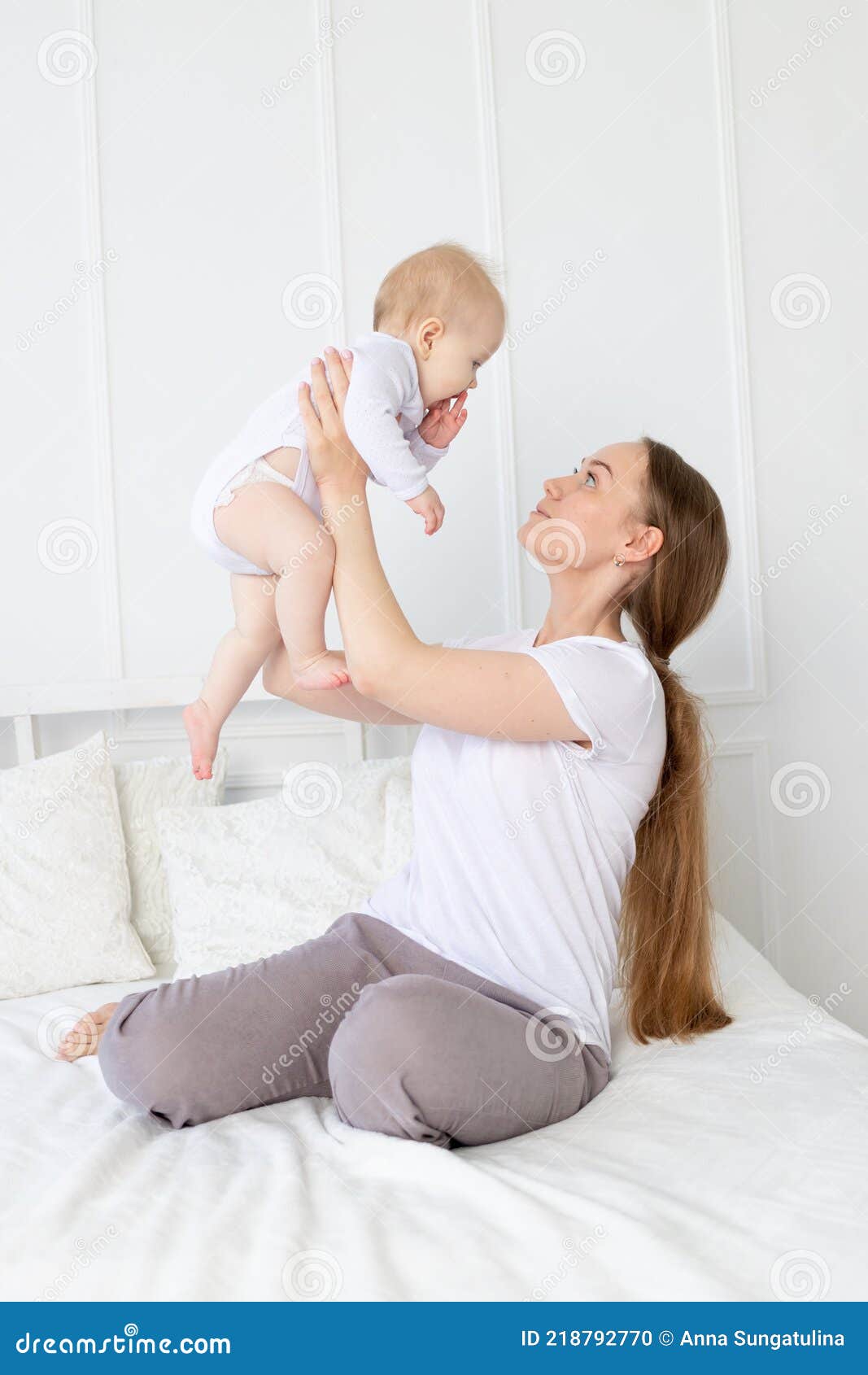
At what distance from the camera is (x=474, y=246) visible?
101 inches

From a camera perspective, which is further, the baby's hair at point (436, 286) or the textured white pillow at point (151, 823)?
the textured white pillow at point (151, 823)

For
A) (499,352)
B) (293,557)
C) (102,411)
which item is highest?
(499,352)

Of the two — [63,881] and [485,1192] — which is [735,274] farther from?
[485,1192]

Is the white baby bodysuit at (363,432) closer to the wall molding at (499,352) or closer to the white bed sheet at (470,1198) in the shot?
the white bed sheet at (470,1198)

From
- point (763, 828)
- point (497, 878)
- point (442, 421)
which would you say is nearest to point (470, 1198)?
point (497, 878)

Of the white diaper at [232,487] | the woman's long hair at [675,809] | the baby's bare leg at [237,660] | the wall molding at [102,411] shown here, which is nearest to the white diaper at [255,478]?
the white diaper at [232,487]

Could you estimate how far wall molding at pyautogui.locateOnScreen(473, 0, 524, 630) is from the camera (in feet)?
8.39

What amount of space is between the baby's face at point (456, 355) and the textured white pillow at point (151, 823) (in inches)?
39.5

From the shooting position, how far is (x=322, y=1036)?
142cm

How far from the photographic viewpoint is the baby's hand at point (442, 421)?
153cm

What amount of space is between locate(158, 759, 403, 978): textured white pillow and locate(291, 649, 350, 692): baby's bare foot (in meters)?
0.61

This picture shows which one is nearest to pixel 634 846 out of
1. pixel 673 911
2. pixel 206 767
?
pixel 673 911

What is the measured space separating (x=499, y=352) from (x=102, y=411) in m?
0.89
